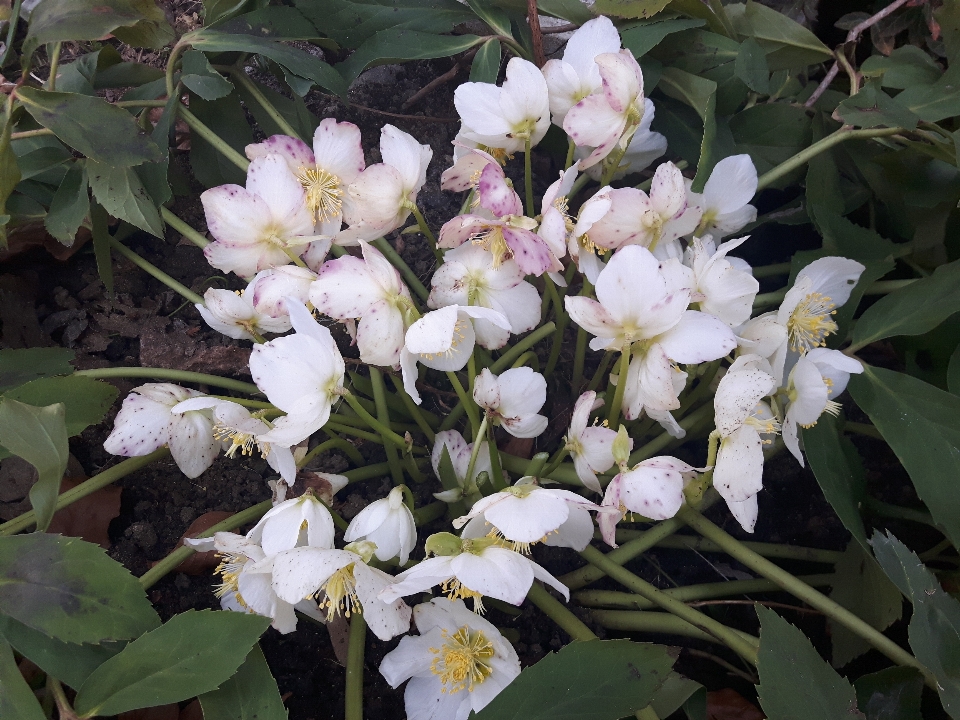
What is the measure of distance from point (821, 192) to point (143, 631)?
2.68 feet

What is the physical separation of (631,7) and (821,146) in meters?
0.25

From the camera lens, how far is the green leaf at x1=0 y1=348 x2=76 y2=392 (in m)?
0.73

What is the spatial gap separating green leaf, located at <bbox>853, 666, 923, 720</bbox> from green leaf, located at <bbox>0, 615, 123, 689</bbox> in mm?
696

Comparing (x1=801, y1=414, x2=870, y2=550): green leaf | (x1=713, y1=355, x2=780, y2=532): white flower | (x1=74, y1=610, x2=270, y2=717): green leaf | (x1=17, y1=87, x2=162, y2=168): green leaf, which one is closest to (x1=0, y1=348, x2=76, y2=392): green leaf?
(x1=17, y1=87, x2=162, y2=168): green leaf

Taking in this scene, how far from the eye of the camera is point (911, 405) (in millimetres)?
691

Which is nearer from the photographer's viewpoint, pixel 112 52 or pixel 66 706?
pixel 66 706

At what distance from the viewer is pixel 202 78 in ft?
2.41

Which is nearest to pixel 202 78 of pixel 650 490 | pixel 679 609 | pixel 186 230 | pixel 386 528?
pixel 186 230

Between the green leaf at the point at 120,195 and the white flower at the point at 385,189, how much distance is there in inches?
8.5

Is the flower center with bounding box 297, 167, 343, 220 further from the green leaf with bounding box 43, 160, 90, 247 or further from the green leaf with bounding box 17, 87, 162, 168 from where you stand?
the green leaf with bounding box 43, 160, 90, 247

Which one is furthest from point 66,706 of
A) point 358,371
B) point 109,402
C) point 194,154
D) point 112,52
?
point 112,52

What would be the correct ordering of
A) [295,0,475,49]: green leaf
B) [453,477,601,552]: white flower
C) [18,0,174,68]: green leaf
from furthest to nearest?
[295,0,475,49]: green leaf
[18,0,174,68]: green leaf
[453,477,601,552]: white flower

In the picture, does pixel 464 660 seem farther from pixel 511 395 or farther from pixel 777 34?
pixel 777 34

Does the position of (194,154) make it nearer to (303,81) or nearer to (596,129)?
(303,81)
